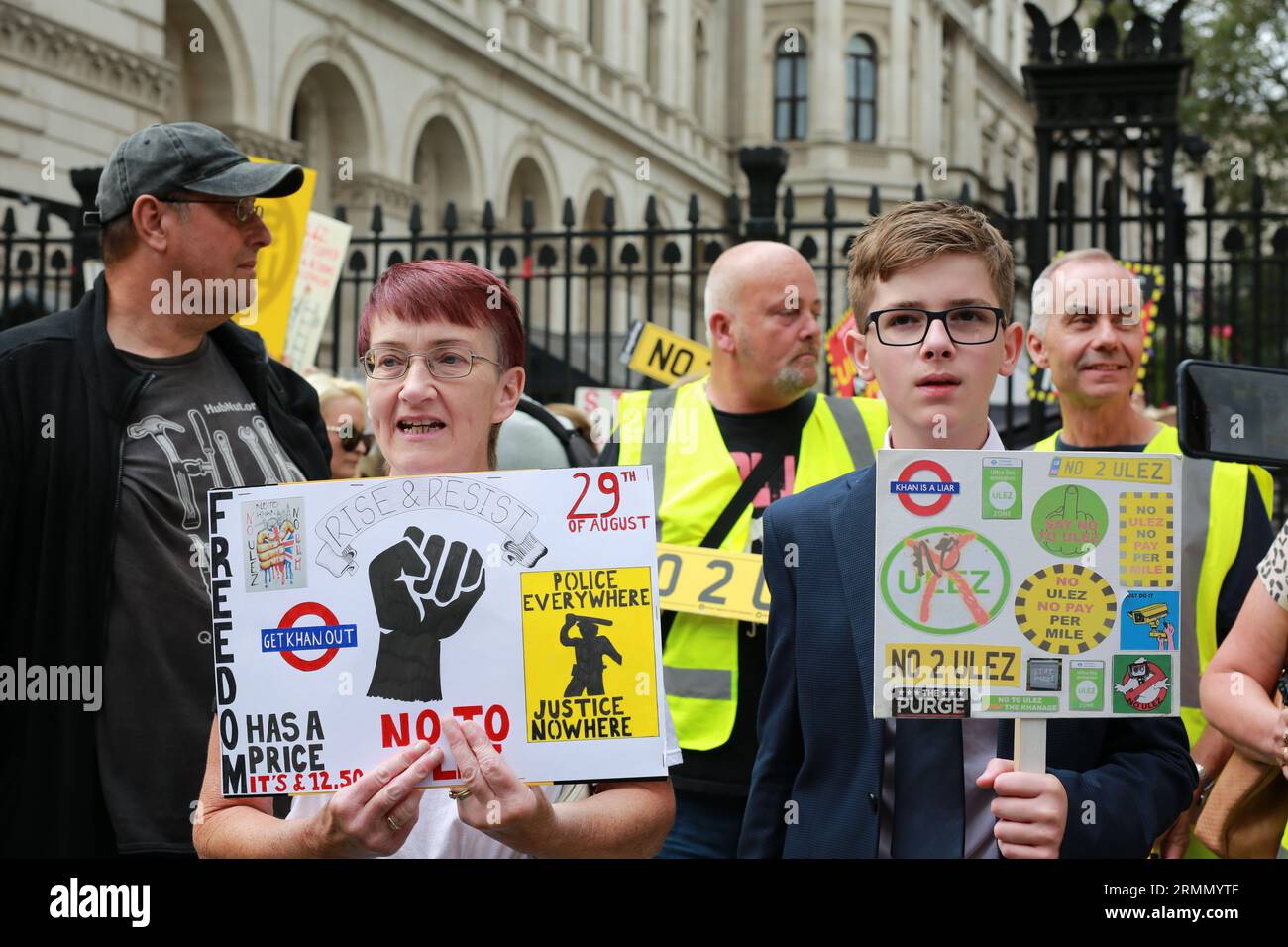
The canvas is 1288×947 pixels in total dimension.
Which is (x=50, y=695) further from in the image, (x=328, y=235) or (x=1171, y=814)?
(x=328, y=235)

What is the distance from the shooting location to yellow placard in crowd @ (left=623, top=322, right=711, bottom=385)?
6.72 meters

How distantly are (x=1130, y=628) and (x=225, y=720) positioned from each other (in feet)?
4.73

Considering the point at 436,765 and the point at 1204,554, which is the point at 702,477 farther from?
the point at 436,765

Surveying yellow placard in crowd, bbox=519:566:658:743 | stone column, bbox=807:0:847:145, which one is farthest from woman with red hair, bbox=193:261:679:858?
stone column, bbox=807:0:847:145

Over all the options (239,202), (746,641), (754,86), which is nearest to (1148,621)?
(746,641)

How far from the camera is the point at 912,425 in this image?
261 cm

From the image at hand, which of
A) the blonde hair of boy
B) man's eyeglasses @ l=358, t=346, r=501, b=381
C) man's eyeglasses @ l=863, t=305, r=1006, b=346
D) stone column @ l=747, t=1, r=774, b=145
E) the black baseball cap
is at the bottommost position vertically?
man's eyeglasses @ l=358, t=346, r=501, b=381

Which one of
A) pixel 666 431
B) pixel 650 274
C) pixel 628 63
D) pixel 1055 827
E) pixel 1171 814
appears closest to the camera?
pixel 1055 827

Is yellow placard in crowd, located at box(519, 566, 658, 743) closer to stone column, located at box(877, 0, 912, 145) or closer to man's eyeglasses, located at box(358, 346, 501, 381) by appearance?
man's eyeglasses, located at box(358, 346, 501, 381)

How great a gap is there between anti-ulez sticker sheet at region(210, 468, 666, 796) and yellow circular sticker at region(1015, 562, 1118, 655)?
0.59 meters

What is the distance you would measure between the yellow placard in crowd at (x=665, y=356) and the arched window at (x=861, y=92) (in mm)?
41795

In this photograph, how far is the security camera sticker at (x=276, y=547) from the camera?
7.61 ft

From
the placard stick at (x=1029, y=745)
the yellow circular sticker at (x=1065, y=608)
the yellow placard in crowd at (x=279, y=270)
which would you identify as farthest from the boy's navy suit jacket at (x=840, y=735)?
the yellow placard in crowd at (x=279, y=270)

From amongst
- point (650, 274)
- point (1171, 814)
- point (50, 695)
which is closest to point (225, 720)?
point (50, 695)
